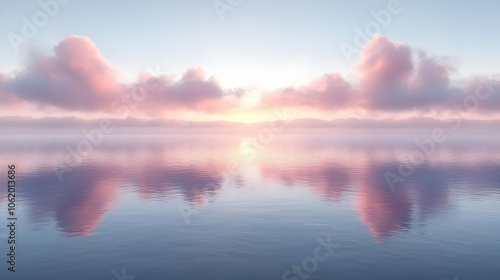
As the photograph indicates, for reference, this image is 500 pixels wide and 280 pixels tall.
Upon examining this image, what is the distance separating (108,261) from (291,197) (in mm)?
39759

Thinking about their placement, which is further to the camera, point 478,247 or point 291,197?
point 291,197

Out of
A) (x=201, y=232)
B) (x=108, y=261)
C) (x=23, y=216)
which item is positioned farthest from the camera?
(x=23, y=216)

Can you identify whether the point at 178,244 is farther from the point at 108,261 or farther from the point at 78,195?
the point at 78,195

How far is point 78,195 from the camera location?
2630 inches

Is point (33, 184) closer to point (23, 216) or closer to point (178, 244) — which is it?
point (23, 216)

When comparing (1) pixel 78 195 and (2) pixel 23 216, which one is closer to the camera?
(2) pixel 23 216

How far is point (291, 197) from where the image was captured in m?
64.3

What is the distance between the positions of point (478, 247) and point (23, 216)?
63275 mm

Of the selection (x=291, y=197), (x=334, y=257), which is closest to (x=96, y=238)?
(x=334, y=257)

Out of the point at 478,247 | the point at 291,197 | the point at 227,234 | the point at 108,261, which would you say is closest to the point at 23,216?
the point at 108,261

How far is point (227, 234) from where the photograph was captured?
40.3 meters

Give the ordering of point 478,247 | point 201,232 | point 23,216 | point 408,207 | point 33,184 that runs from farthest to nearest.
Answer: point 33,184 → point 408,207 → point 23,216 → point 201,232 → point 478,247

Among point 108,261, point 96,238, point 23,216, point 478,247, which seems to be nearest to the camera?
point 108,261

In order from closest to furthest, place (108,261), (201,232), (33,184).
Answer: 1. (108,261)
2. (201,232)
3. (33,184)
